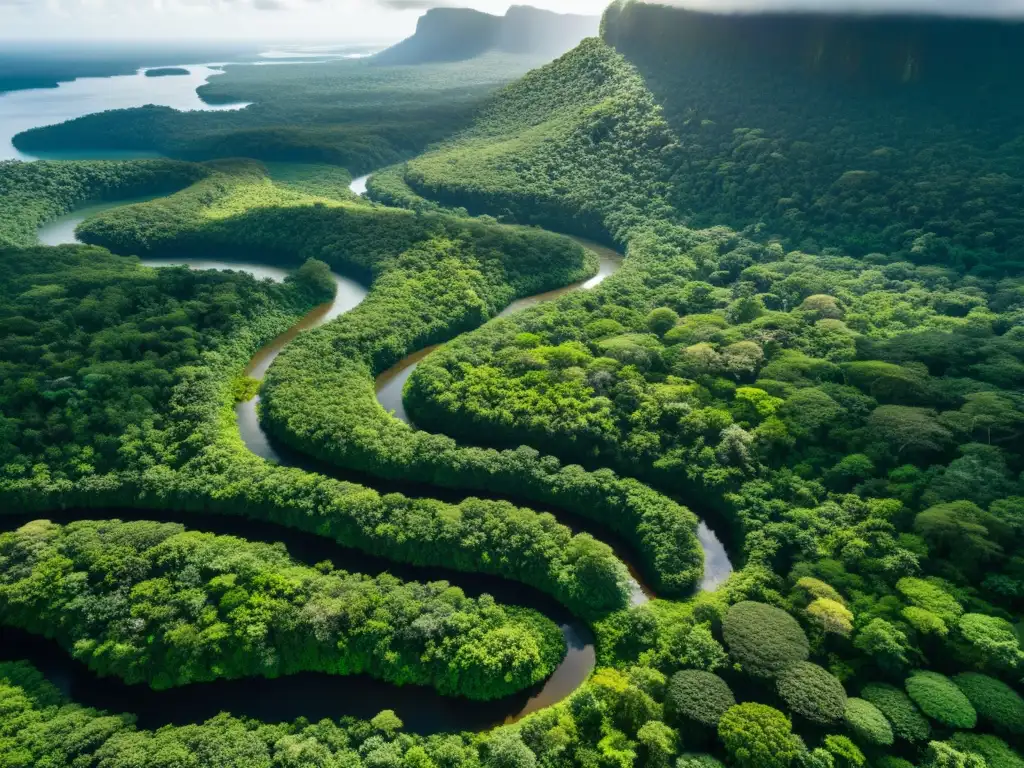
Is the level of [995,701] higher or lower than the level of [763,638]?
lower

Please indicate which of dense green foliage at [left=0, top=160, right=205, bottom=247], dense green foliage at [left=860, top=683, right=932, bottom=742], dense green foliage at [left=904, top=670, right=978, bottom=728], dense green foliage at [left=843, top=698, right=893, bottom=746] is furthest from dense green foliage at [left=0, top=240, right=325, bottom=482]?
dense green foliage at [left=904, top=670, right=978, bottom=728]

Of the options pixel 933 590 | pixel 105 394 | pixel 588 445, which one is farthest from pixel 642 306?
pixel 105 394

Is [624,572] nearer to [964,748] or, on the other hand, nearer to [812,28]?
[964,748]

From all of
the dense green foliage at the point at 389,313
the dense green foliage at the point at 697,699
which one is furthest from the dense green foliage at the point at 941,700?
the dense green foliage at the point at 389,313

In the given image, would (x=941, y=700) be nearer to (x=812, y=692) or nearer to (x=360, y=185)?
(x=812, y=692)

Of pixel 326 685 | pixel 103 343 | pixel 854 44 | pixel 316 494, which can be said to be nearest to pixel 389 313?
pixel 103 343
